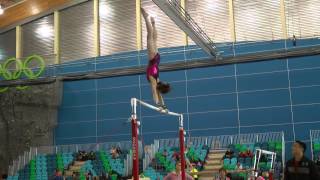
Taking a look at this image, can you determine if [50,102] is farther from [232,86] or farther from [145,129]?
[232,86]

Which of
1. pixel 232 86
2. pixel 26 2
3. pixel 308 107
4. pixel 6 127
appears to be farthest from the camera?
pixel 26 2

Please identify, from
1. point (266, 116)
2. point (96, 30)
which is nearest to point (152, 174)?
point (266, 116)

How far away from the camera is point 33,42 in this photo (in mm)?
30781

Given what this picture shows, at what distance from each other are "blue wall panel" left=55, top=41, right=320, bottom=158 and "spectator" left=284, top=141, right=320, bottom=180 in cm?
1720

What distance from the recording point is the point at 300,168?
24.9 ft

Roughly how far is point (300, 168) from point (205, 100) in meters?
18.9

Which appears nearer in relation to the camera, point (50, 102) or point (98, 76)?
point (98, 76)

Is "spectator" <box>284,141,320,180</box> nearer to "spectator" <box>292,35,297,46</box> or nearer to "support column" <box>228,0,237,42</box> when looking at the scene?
"spectator" <box>292,35,297,46</box>

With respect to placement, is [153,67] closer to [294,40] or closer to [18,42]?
[294,40]

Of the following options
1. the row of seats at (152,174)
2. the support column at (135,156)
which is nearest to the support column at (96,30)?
the row of seats at (152,174)

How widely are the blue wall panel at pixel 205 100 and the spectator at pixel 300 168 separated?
17.2 metres

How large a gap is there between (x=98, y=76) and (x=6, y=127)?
304 inches

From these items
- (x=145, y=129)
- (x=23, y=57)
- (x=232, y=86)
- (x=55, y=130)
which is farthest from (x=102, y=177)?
(x=23, y=57)

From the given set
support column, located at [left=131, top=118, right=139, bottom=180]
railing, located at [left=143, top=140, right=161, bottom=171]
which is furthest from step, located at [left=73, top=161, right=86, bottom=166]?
support column, located at [left=131, top=118, right=139, bottom=180]
